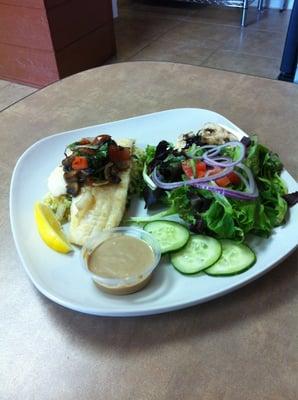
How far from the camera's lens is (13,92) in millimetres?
3389

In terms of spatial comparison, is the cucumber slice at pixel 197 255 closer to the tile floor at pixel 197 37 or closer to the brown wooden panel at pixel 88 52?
the brown wooden panel at pixel 88 52

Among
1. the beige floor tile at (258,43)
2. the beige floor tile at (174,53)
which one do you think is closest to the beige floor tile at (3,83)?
the beige floor tile at (174,53)

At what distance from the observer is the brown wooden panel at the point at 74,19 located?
9.68ft

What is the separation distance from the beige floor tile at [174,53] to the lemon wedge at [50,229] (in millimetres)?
3096

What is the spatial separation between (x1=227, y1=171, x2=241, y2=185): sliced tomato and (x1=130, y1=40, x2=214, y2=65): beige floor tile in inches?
118

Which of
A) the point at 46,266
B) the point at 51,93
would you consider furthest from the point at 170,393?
the point at 51,93

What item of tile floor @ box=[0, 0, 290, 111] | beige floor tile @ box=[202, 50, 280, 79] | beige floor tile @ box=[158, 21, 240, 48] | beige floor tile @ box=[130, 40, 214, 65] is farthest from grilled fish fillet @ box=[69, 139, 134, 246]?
beige floor tile @ box=[158, 21, 240, 48]

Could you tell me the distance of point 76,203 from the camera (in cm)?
106

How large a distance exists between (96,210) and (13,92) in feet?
8.92

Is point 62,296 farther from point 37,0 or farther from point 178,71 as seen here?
point 37,0

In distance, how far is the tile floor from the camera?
3680 mm


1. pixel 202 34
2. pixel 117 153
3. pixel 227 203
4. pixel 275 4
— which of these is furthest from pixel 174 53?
pixel 227 203

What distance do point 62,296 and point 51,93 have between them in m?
1.13

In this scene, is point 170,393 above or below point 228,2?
above
